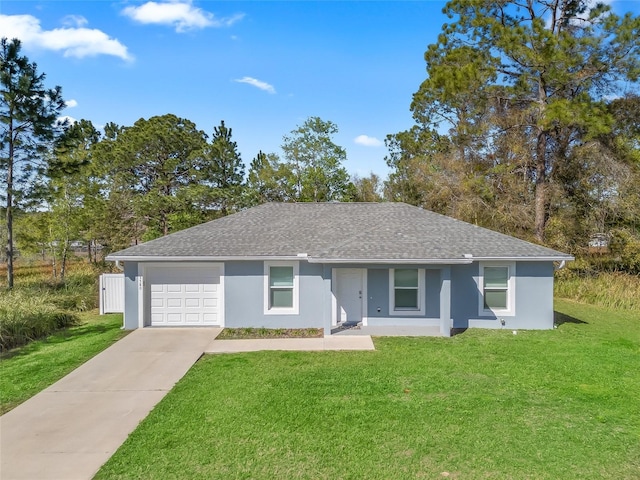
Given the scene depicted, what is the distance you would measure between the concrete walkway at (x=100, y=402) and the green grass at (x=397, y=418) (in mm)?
413

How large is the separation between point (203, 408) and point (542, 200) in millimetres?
20369

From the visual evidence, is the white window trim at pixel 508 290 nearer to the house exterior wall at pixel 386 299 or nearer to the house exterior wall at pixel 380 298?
the house exterior wall at pixel 380 298

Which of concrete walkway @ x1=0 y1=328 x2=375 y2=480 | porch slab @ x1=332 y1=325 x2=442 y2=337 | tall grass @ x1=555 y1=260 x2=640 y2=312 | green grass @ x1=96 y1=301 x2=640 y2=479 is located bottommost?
concrete walkway @ x1=0 y1=328 x2=375 y2=480

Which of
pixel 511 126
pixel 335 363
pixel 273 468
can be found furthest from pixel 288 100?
pixel 273 468

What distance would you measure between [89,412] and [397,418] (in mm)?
5336

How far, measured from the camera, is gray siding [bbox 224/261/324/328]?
12609mm

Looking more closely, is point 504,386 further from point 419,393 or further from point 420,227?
point 420,227

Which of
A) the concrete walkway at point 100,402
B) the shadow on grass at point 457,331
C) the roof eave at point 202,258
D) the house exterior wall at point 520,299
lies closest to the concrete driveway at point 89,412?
the concrete walkway at point 100,402

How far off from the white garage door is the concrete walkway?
48.8 inches

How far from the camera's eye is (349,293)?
42.6 ft

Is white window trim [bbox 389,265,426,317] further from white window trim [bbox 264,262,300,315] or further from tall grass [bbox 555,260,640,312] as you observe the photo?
tall grass [bbox 555,260,640,312]

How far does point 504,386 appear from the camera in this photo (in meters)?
7.65

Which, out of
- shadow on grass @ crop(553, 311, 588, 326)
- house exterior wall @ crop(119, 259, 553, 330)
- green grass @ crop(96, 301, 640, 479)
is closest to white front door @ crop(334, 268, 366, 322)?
house exterior wall @ crop(119, 259, 553, 330)

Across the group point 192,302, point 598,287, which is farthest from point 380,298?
point 598,287
